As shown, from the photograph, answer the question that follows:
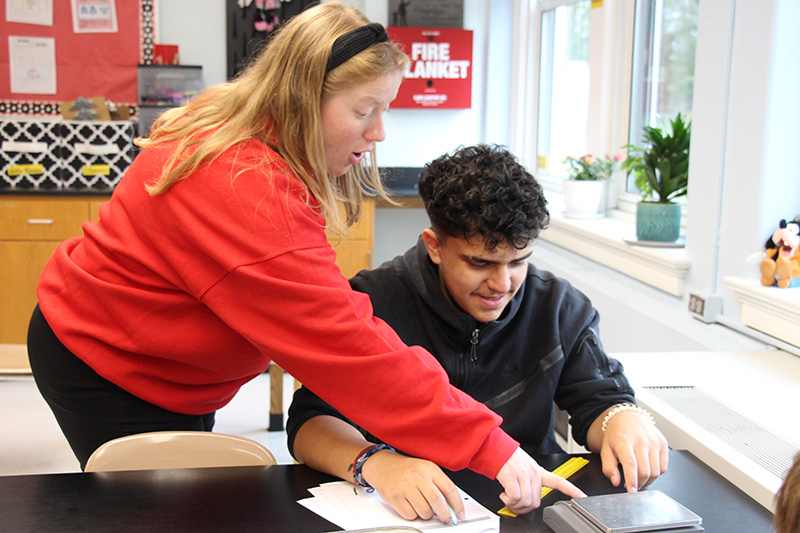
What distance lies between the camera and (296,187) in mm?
990

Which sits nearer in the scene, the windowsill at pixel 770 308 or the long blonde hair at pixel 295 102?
the long blonde hair at pixel 295 102

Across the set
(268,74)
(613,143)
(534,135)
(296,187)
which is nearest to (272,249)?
(296,187)

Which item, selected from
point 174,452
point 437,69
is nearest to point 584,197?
point 437,69

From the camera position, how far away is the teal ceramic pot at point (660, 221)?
2257 millimetres

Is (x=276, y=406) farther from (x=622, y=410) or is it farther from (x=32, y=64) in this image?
(x=32, y=64)

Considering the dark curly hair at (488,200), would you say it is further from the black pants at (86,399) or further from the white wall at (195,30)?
the white wall at (195,30)

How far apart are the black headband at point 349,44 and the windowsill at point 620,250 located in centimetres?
133

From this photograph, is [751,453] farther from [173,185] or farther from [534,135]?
[534,135]

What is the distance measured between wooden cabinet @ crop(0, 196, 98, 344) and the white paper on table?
9.61 feet

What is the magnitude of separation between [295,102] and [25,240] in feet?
9.72

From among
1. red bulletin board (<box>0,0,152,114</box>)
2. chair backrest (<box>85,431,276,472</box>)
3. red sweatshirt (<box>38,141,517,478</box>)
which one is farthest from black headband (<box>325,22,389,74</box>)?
red bulletin board (<box>0,0,152,114</box>)

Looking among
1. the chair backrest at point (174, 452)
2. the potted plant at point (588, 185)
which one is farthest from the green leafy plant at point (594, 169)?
the chair backrest at point (174, 452)

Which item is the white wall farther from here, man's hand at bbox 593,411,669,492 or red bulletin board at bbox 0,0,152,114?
man's hand at bbox 593,411,669,492

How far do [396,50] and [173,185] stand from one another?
0.39 meters
